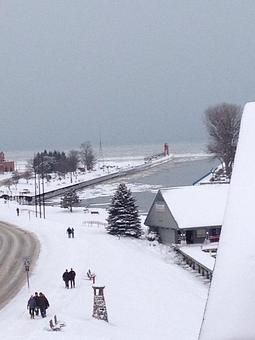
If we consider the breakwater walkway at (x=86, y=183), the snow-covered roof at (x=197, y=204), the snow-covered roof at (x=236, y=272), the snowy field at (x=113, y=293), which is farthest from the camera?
the breakwater walkway at (x=86, y=183)

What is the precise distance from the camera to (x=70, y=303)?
21797mm

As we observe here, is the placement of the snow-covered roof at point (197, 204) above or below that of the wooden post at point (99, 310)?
above

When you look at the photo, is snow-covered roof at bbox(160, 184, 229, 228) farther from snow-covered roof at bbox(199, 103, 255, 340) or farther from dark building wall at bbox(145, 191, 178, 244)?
snow-covered roof at bbox(199, 103, 255, 340)

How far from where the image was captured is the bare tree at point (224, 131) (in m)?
75.9

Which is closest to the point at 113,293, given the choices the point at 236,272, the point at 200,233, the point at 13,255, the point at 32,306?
the point at 32,306

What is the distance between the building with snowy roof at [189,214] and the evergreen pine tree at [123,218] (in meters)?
1.58

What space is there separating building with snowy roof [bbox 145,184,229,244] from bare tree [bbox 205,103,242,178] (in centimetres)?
3130

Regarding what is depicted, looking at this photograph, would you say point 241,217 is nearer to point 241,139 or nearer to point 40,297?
point 241,139

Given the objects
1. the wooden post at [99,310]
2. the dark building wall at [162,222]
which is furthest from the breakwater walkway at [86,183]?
the wooden post at [99,310]

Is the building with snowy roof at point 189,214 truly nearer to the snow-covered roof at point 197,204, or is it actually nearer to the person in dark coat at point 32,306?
the snow-covered roof at point 197,204

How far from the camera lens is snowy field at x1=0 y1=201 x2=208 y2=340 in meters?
18.6

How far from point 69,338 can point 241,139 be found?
277 inches

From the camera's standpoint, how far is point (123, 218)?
132 ft

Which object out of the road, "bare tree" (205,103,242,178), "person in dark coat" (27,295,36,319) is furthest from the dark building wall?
"bare tree" (205,103,242,178)
